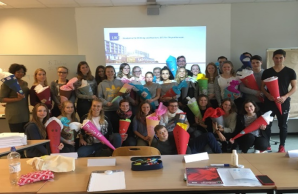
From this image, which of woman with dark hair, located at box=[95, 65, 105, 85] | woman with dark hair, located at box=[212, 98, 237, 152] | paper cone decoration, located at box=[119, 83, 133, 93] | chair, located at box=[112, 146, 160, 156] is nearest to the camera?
chair, located at box=[112, 146, 160, 156]

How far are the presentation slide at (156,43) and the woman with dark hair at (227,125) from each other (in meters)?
1.71

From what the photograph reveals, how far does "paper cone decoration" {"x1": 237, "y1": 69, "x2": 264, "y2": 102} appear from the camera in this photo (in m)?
3.75

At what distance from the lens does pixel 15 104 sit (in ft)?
12.5

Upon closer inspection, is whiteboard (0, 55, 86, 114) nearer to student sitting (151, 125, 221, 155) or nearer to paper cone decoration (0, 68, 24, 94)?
paper cone decoration (0, 68, 24, 94)

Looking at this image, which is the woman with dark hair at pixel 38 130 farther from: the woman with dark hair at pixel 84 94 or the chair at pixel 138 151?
the chair at pixel 138 151

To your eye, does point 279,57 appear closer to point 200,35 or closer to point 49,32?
point 200,35

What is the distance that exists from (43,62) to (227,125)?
152 inches

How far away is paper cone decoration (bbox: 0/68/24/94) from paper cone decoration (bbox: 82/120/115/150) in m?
1.45

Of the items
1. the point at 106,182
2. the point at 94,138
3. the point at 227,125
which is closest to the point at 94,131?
the point at 94,138

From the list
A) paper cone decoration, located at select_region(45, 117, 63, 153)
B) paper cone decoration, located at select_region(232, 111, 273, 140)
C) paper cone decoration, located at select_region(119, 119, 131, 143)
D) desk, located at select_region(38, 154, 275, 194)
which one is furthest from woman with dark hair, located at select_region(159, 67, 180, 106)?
desk, located at select_region(38, 154, 275, 194)

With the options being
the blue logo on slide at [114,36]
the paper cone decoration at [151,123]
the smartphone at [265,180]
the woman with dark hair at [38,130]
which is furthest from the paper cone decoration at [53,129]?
the blue logo on slide at [114,36]

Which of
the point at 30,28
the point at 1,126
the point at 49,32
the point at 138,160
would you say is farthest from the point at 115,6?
the point at 138,160

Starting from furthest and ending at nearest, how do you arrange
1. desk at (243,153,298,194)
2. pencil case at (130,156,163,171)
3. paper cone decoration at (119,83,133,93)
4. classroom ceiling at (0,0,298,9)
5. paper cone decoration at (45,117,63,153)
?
classroom ceiling at (0,0,298,9)
paper cone decoration at (119,83,133,93)
paper cone decoration at (45,117,63,153)
pencil case at (130,156,163,171)
desk at (243,153,298,194)

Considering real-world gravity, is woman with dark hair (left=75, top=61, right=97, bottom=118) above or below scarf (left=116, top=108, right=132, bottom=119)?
above
